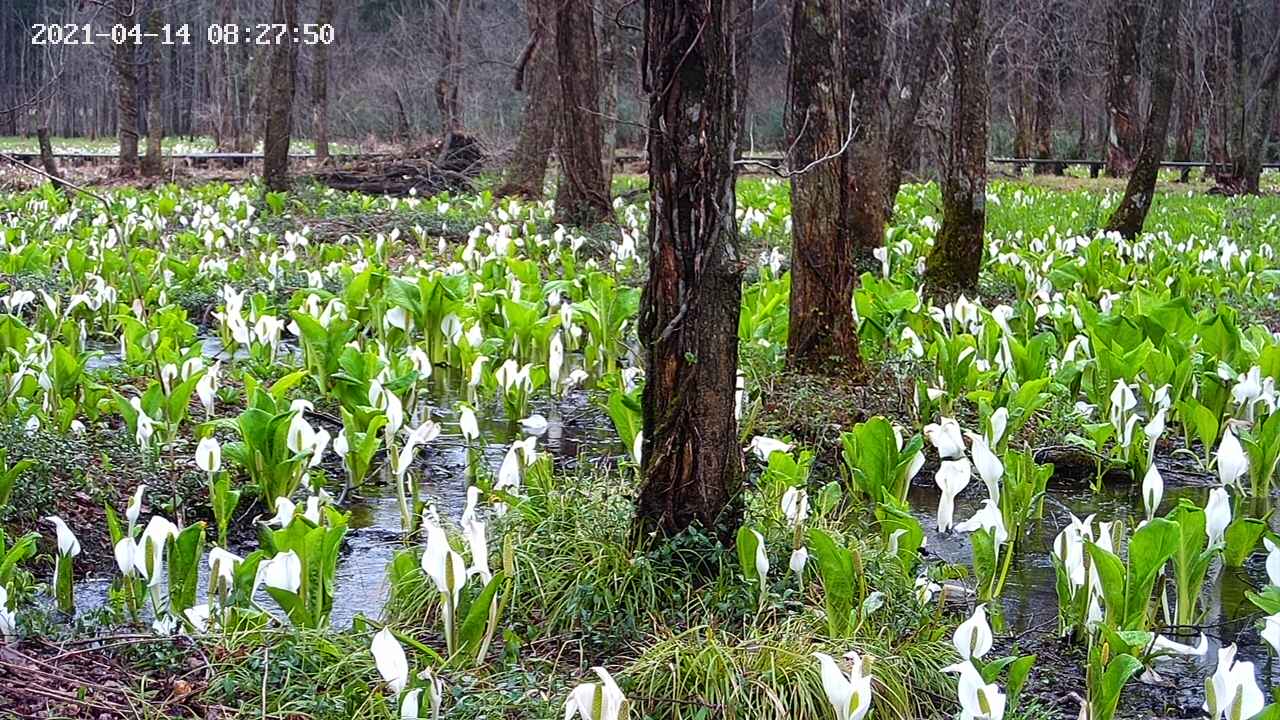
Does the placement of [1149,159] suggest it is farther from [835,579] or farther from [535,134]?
[835,579]

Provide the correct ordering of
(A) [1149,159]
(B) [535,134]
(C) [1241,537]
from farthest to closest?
(B) [535,134], (A) [1149,159], (C) [1241,537]

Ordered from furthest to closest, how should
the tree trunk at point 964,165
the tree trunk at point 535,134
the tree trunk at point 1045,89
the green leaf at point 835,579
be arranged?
1. the tree trunk at point 1045,89
2. the tree trunk at point 535,134
3. the tree trunk at point 964,165
4. the green leaf at point 835,579

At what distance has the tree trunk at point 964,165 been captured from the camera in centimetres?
847

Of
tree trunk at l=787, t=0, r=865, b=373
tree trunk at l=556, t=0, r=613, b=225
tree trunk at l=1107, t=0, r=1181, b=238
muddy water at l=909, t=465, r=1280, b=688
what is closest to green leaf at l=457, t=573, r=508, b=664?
muddy water at l=909, t=465, r=1280, b=688

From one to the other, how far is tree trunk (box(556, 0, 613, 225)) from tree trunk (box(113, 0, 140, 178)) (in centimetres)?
720

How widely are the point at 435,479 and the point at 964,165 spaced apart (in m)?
4.72

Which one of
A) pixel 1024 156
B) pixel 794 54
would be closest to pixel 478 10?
pixel 1024 156

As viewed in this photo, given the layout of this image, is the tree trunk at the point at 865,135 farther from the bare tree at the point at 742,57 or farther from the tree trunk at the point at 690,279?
the tree trunk at the point at 690,279

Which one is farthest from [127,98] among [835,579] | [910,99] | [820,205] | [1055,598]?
[835,579]

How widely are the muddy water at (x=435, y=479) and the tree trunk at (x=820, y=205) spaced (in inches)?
42.9

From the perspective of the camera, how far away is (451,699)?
10.3 ft

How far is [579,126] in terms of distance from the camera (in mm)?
12820

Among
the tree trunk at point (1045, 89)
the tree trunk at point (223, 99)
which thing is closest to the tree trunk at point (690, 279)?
the tree trunk at point (1045, 89)

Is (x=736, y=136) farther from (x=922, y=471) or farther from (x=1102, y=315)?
(x=1102, y=315)
